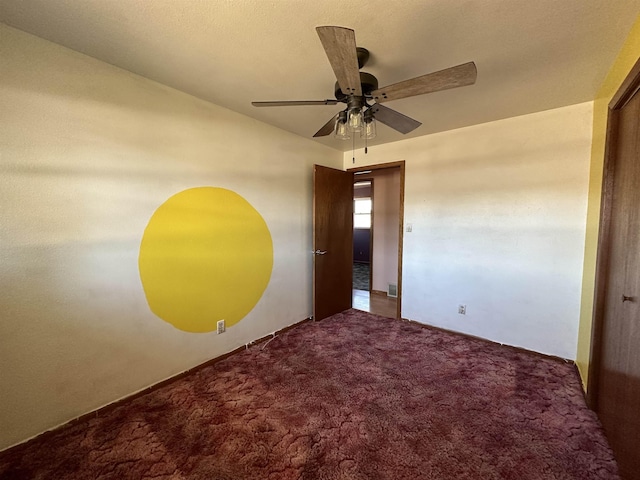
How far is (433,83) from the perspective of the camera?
4.47 feet

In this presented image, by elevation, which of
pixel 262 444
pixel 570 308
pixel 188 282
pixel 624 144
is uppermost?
pixel 624 144

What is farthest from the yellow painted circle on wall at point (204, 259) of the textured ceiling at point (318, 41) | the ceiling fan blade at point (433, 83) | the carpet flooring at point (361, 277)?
the carpet flooring at point (361, 277)

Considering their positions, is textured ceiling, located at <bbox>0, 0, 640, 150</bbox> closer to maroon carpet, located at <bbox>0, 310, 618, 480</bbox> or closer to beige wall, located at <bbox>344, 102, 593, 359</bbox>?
beige wall, located at <bbox>344, 102, 593, 359</bbox>

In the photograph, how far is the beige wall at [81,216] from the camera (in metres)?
1.48

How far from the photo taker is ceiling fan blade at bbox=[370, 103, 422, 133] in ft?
5.53

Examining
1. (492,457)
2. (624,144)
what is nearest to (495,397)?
(492,457)

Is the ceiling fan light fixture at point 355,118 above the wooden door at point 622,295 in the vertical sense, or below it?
above

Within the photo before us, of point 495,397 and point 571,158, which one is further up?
point 571,158

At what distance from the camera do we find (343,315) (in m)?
3.69

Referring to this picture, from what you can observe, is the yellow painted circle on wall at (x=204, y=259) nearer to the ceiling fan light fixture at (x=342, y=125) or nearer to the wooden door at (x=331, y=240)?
the wooden door at (x=331, y=240)

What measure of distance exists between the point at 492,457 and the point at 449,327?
175 centimetres

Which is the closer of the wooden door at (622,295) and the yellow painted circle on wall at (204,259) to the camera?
the wooden door at (622,295)

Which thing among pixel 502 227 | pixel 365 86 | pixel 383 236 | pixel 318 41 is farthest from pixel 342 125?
pixel 383 236

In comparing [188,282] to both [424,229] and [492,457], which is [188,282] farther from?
[424,229]
